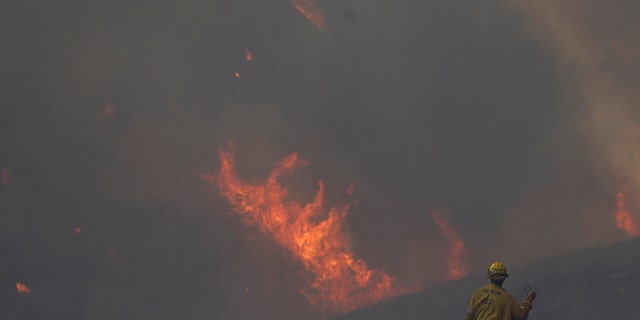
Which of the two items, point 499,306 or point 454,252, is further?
point 454,252

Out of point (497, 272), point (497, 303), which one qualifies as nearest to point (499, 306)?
point (497, 303)

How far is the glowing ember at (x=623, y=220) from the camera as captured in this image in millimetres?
33281

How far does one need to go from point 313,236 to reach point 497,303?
103 ft

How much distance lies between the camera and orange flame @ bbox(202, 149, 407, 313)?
117 ft

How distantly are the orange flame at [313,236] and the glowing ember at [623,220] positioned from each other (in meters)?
12.3

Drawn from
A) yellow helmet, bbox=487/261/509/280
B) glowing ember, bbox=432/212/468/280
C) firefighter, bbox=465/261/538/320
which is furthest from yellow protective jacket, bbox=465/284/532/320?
glowing ember, bbox=432/212/468/280

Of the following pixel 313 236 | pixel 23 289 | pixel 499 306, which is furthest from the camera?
pixel 23 289

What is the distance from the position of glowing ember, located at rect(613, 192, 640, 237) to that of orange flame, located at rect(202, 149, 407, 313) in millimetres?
12259

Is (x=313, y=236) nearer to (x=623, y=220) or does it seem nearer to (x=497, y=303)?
(x=623, y=220)

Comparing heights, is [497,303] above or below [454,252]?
below

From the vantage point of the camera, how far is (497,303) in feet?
18.9

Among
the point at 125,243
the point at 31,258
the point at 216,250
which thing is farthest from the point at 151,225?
the point at 31,258

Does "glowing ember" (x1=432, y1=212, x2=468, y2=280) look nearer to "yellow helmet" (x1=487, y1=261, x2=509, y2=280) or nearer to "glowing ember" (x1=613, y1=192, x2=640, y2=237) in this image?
"glowing ember" (x1=613, y1=192, x2=640, y2=237)

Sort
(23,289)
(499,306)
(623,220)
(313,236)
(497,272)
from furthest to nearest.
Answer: (23,289), (313,236), (623,220), (497,272), (499,306)
